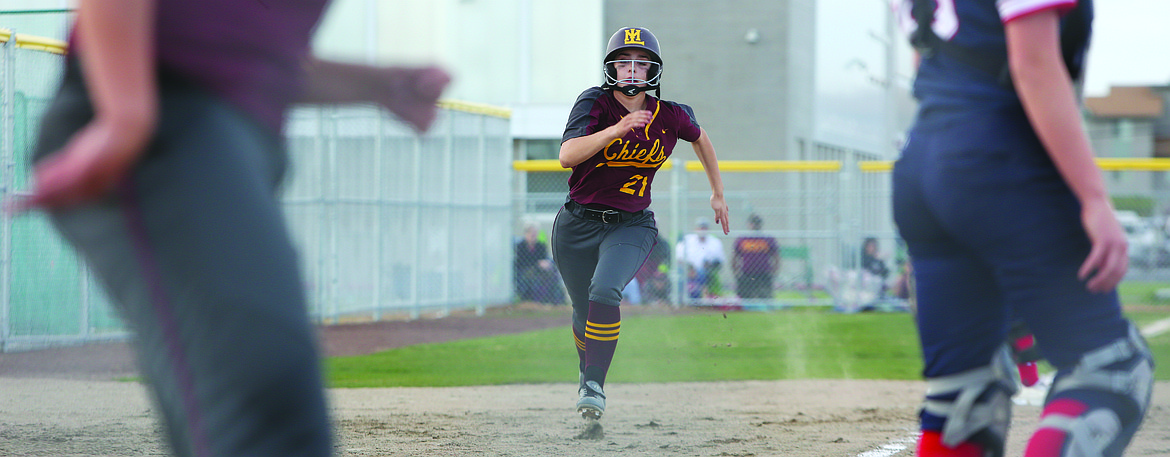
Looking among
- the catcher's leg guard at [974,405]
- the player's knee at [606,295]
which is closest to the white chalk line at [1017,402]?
the catcher's leg guard at [974,405]

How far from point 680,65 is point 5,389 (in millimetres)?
19663

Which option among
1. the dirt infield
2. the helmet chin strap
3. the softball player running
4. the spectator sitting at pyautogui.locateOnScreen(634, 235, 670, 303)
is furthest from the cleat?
the spectator sitting at pyautogui.locateOnScreen(634, 235, 670, 303)

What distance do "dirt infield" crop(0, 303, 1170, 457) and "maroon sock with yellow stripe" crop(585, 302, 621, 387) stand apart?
33cm

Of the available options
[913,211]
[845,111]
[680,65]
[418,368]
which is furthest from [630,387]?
[845,111]

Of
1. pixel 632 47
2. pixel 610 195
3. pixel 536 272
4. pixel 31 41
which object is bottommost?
pixel 536 272

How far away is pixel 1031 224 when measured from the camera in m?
2.03

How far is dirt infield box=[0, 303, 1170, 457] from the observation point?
192 inches

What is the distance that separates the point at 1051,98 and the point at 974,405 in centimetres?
66

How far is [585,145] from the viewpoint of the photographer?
485 cm

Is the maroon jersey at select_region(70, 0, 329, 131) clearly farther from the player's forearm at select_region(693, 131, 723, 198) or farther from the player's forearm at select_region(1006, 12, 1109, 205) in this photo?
the player's forearm at select_region(693, 131, 723, 198)

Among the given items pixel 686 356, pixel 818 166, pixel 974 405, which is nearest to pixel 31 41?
pixel 686 356

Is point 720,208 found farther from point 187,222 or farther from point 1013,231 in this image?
point 187,222

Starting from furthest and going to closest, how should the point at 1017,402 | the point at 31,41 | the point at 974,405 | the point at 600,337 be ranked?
1. the point at 31,41
2. the point at 1017,402
3. the point at 600,337
4. the point at 974,405

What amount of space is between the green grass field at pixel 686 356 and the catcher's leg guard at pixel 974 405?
18.1 ft
